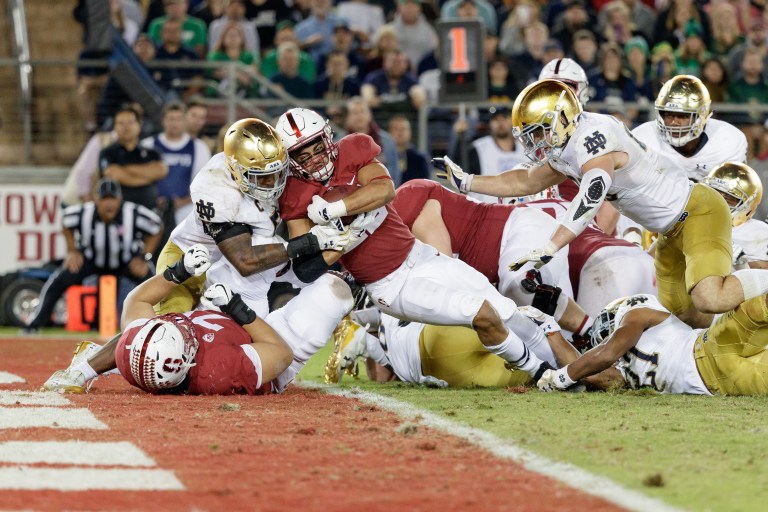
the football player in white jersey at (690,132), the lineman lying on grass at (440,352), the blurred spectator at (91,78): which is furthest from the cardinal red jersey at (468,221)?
the blurred spectator at (91,78)

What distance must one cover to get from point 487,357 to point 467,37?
570 centimetres

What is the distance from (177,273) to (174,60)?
717 centimetres

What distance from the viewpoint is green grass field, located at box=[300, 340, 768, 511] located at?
3.87 meters

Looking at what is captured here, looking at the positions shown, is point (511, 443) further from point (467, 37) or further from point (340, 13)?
point (340, 13)

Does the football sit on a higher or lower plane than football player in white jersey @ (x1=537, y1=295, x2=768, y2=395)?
higher

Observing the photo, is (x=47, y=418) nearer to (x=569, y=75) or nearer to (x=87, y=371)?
(x=87, y=371)

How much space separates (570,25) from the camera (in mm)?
14422

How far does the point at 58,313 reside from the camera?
12.4 meters

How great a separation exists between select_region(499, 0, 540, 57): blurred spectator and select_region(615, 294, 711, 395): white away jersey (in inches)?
315

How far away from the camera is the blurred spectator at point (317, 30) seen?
45.8 ft

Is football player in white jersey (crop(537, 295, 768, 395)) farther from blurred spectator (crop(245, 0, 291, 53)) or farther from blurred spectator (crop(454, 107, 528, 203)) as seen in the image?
blurred spectator (crop(245, 0, 291, 53))

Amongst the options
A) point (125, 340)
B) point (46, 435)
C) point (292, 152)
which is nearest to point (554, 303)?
point (292, 152)

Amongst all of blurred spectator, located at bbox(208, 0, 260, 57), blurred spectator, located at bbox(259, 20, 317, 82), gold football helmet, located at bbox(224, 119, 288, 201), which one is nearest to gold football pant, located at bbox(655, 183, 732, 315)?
gold football helmet, located at bbox(224, 119, 288, 201)

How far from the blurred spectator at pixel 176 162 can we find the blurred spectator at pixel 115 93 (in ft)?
2.83
